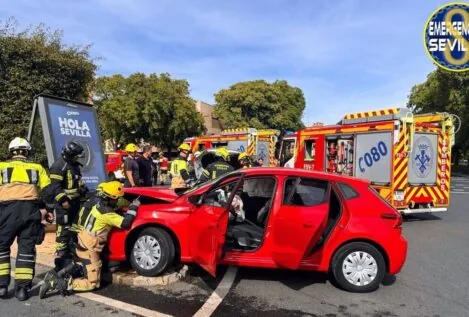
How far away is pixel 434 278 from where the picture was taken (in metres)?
6.20

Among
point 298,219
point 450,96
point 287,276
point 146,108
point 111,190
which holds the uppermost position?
point 450,96

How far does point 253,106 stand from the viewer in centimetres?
4962

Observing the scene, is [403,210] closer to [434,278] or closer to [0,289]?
[434,278]

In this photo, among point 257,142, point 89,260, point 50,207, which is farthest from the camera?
point 257,142

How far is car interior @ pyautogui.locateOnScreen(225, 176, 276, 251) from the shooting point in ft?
18.9

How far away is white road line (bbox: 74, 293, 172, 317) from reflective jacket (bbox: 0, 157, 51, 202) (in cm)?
124

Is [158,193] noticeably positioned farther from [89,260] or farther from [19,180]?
[19,180]

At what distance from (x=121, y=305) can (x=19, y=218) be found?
1.44 meters

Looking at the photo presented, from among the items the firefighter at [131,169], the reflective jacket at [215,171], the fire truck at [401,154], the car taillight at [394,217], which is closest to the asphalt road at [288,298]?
the car taillight at [394,217]

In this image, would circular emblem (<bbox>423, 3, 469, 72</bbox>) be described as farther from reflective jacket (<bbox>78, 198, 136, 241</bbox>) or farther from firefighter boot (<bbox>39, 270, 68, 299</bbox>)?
firefighter boot (<bbox>39, 270, 68, 299</bbox>)

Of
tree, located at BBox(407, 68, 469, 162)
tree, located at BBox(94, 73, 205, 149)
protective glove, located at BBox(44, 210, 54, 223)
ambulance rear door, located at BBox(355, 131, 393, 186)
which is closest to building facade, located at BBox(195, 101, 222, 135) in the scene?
tree, located at BBox(94, 73, 205, 149)

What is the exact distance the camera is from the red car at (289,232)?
17.6 ft

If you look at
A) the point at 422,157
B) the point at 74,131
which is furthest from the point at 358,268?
the point at 422,157

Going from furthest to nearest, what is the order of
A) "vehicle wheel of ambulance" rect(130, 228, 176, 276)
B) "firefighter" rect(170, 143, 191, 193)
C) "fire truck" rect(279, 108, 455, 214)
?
"fire truck" rect(279, 108, 455, 214)
"firefighter" rect(170, 143, 191, 193)
"vehicle wheel of ambulance" rect(130, 228, 176, 276)
